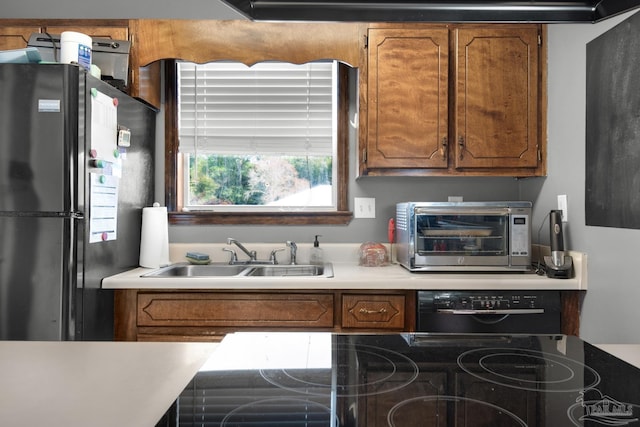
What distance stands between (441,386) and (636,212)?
139 centimetres

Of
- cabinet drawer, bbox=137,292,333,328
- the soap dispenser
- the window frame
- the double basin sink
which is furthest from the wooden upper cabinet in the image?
cabinet drawer, bbox=137,292,333,328

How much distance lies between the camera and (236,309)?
2145 mm

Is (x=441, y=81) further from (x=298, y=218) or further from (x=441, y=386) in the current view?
(x=441, y=386)

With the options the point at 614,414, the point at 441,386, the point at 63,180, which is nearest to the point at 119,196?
the point at 63,180

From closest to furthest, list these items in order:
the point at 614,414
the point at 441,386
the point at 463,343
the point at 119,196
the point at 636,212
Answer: the point at 614,414 → the point at 441,386 → the point at 463,343 → the point at 636,212 → the point at 119,196

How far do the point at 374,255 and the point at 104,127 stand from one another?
1465mm

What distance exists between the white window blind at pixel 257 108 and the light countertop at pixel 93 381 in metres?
1.86

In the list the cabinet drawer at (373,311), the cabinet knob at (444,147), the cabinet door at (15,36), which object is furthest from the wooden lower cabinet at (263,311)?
the cabinet door at (15,36)

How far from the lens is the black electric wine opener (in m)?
2.17

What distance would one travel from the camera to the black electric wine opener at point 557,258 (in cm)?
217

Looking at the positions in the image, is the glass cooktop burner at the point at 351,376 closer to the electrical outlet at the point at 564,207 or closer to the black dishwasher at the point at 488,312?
the black dishwasher at the point at 488,312

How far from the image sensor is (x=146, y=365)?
949 millimetres

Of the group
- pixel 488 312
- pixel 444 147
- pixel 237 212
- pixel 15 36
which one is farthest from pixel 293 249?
pixel 15 36

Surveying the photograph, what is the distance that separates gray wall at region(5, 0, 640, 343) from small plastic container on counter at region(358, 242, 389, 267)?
7.1 inches
